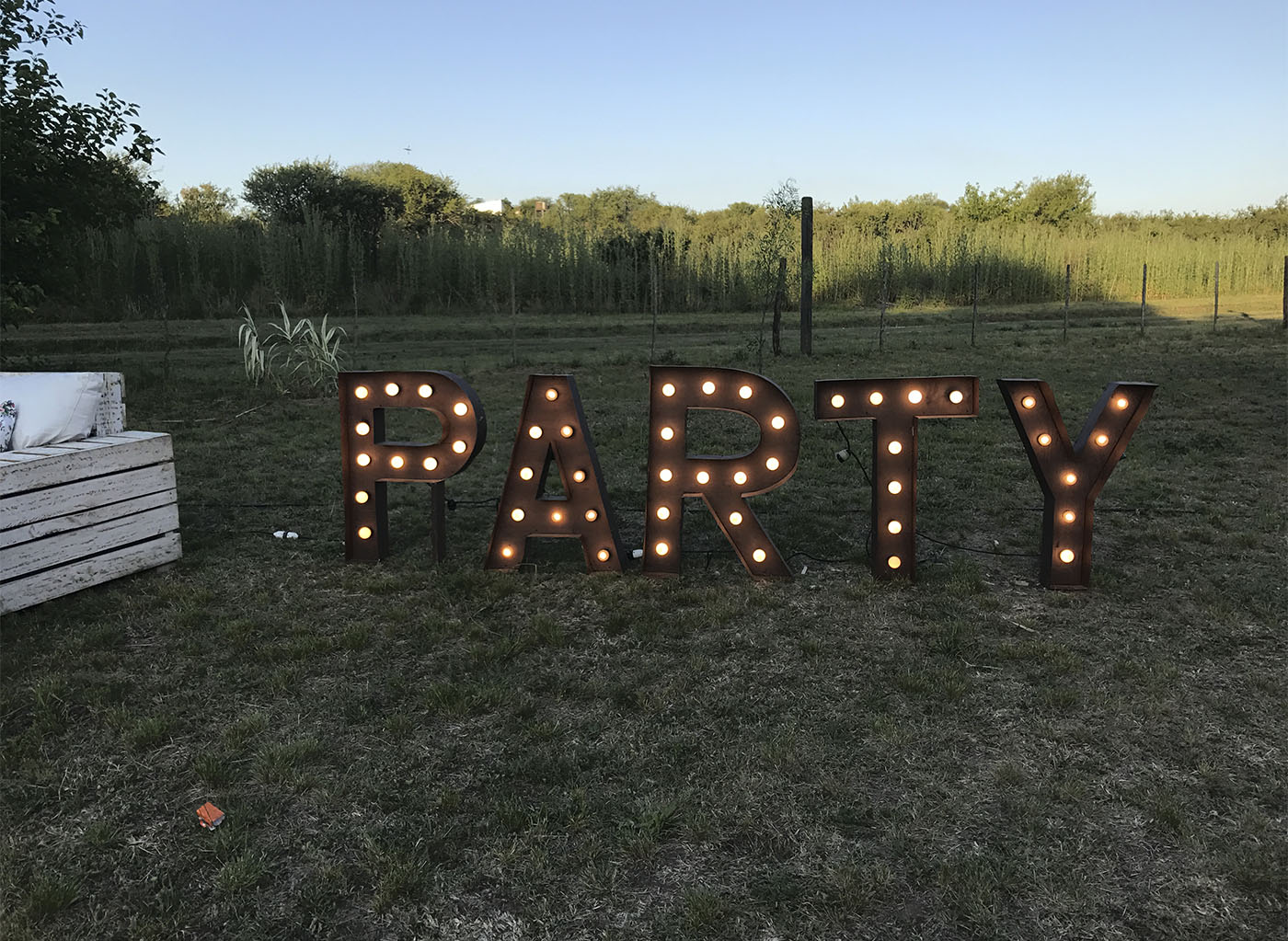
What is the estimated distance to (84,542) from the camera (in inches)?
179

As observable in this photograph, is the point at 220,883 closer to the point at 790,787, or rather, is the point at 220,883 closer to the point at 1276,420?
the point at 790,787

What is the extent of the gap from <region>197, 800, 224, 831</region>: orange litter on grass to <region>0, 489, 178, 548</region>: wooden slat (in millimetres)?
2270

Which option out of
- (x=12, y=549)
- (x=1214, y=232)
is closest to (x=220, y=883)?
(x=12, y=549)

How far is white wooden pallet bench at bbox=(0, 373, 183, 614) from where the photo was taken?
4227 mm

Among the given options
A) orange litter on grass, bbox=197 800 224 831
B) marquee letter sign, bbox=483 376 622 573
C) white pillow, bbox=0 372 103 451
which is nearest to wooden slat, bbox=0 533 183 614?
white pillow, bbox=0 372 103 451

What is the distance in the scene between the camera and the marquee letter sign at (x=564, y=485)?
4.67 meters

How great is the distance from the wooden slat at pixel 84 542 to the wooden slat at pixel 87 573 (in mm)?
36

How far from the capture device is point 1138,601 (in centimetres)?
442

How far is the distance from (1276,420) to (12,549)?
1034 cm

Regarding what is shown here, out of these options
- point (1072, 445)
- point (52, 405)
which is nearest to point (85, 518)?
point (52, 405)

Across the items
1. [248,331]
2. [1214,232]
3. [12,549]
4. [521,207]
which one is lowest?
[12,549]

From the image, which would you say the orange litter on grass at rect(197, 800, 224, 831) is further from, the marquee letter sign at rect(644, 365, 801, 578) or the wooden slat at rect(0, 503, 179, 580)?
the marquee letter sign at rect(644, 365, 801, 578)

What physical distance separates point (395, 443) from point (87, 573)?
1.63m

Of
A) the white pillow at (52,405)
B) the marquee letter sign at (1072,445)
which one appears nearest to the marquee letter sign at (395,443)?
the white pillow at (52,405)
